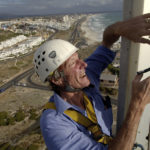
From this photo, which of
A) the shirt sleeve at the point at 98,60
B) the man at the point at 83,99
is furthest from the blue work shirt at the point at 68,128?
the shirt sleeve at the point at 98,60

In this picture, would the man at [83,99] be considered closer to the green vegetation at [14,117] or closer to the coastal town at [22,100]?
the coastal town at [22,100]

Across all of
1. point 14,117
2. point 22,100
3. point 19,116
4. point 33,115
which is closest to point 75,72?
point 33,115

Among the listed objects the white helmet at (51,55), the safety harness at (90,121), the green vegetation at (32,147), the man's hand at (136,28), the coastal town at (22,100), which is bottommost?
the coastal town at (22,100)

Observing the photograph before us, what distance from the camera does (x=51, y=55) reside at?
2463 mm

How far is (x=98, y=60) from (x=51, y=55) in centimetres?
77

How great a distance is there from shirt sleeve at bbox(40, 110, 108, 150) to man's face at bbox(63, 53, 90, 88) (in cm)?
61

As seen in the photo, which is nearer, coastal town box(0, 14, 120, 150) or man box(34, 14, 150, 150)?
man box(34, 14, 150, 150)

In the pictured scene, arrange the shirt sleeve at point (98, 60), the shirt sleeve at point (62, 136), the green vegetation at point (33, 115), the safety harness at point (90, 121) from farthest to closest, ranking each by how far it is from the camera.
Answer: the green vegetation at point (33, 115)
the shirt sleeve at point (98, 60)
the safety harness at point (90, 121)
the shirt sleeve at point (62, 136)

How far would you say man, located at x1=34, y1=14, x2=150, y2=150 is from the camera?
1650mm

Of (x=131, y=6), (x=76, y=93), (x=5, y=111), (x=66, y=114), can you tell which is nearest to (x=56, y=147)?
(x=66, y=114)

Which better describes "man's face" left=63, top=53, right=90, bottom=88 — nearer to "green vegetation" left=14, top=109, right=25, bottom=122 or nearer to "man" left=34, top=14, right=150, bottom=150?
"man" left=34, top=14, right=150, bottom=150

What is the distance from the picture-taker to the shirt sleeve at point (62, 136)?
69.9 inches

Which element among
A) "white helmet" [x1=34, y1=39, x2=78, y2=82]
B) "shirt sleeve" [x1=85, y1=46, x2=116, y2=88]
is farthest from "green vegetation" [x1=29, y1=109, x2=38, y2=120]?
"white helmet" [x1=34, y1=39, x2=78, y2=82]

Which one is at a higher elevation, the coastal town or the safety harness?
the safety harness
